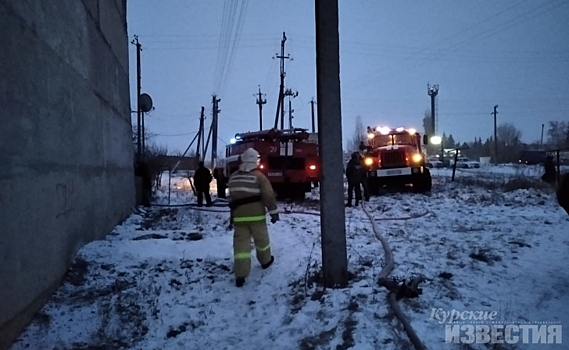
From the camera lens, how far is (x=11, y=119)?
13.3 feet

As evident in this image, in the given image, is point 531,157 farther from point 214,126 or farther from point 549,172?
point 549,172

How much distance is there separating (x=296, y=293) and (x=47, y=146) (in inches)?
128

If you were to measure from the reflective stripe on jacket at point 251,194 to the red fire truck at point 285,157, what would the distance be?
29.9ft

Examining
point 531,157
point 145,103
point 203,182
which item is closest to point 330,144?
point 203,182

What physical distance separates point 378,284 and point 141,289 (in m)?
2.85

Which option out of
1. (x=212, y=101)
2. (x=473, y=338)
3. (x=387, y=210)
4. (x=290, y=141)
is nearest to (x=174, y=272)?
(x=473, y=338)

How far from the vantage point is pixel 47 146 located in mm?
5023

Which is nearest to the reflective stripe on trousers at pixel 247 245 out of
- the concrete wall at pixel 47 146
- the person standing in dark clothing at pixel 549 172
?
the concrete wall at pixel 47 146

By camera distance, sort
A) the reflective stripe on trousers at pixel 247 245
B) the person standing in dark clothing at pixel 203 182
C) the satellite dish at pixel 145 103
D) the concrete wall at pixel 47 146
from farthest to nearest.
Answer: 1. the satellite dish at pixel 145 103
2. the person standing in dark clothing at pixel 203 182
3. the reflective stripe on trousers at pixel 247 245
4. the concrete wall at pixel 47 146

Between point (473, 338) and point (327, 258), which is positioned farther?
point (327, 258)

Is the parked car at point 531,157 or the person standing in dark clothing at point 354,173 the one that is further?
the parked car at point 531,157

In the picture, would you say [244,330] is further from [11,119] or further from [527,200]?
[527,200]

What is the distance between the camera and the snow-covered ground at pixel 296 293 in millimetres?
4121

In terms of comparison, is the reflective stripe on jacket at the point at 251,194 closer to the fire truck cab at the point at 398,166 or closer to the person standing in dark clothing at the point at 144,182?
the person standing in dark clothing at the point at 144,182
